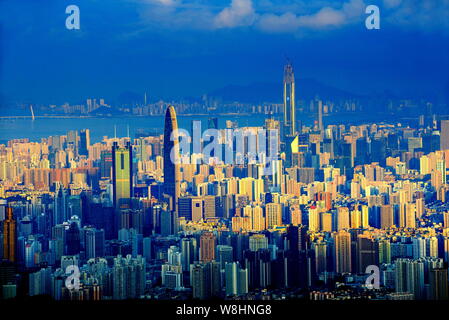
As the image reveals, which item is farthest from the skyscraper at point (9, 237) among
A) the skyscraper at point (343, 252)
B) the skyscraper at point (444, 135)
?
the skyscraper at point (444, 135)

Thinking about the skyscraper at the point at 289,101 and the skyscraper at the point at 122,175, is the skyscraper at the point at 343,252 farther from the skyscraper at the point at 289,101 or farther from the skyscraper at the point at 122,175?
the skyscraper at the point at 122,175

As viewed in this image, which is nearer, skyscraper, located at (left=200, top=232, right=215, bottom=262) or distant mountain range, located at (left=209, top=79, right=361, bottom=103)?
skyscraper, located at (left=200, top=232, right=215, bottom=262)

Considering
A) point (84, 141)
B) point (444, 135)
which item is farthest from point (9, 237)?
point (444, 135)

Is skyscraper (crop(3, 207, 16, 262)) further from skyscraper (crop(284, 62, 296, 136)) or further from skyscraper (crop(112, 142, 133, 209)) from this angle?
skyscraper (crop(284, 62, 296, 136))

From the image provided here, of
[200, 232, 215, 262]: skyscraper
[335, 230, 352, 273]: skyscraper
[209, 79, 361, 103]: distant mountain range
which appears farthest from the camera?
[209, 79, 361, 103]: distant mountain range

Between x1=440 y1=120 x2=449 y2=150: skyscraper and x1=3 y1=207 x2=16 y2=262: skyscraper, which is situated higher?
x1=440 y1=120 x2=449 y2=150: skyscraper

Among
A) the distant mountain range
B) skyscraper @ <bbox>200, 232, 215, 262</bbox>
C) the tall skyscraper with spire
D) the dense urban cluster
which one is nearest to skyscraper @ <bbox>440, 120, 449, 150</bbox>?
the dense urban cluster

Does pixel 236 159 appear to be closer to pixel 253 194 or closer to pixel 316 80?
pixel 253 194
